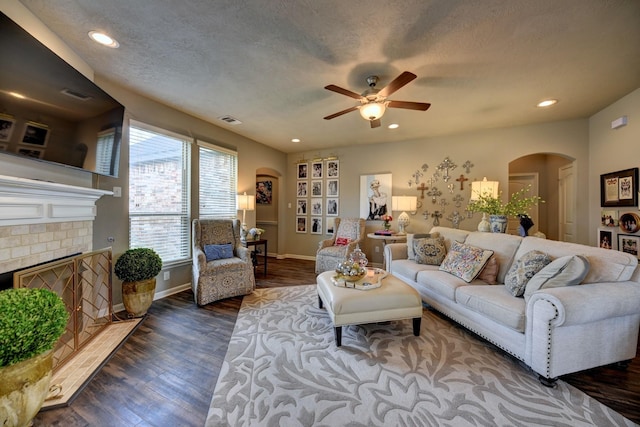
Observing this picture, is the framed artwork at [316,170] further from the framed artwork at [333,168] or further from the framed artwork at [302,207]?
the framed artwork at [302,207]

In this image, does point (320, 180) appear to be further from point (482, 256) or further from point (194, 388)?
point (194, 388)

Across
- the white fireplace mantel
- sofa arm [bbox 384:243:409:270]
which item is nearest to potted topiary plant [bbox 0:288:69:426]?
the white fireplace mantel

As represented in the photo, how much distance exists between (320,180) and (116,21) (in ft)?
14.5

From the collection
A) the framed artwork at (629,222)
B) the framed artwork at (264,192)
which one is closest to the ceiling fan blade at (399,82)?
the framed artwork at (629,222)

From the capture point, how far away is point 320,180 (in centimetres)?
592

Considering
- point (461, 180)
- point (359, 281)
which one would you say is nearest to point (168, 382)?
point (359, 281)

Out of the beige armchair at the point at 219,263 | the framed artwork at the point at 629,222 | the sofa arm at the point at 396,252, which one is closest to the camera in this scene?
the framed artwork at the point at 629,222

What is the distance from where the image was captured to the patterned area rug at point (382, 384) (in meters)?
1.46

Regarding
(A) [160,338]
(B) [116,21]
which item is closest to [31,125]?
(B) [116,21]

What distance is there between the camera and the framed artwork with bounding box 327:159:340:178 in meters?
5.73

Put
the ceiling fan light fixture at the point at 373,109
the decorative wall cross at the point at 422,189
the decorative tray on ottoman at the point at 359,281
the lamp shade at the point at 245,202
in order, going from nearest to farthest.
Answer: the decorative tray on ottoman at the point at 359,281 < the ceiling fan light fixture at the point at 373,109 < the lamp shade at the point at 245,202 < the decorative wall cross at the point at 422,189

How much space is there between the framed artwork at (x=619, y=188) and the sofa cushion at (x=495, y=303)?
7.49ft

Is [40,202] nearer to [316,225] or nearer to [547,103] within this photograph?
[316,225]

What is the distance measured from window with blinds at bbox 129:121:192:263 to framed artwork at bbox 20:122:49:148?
132 cm
